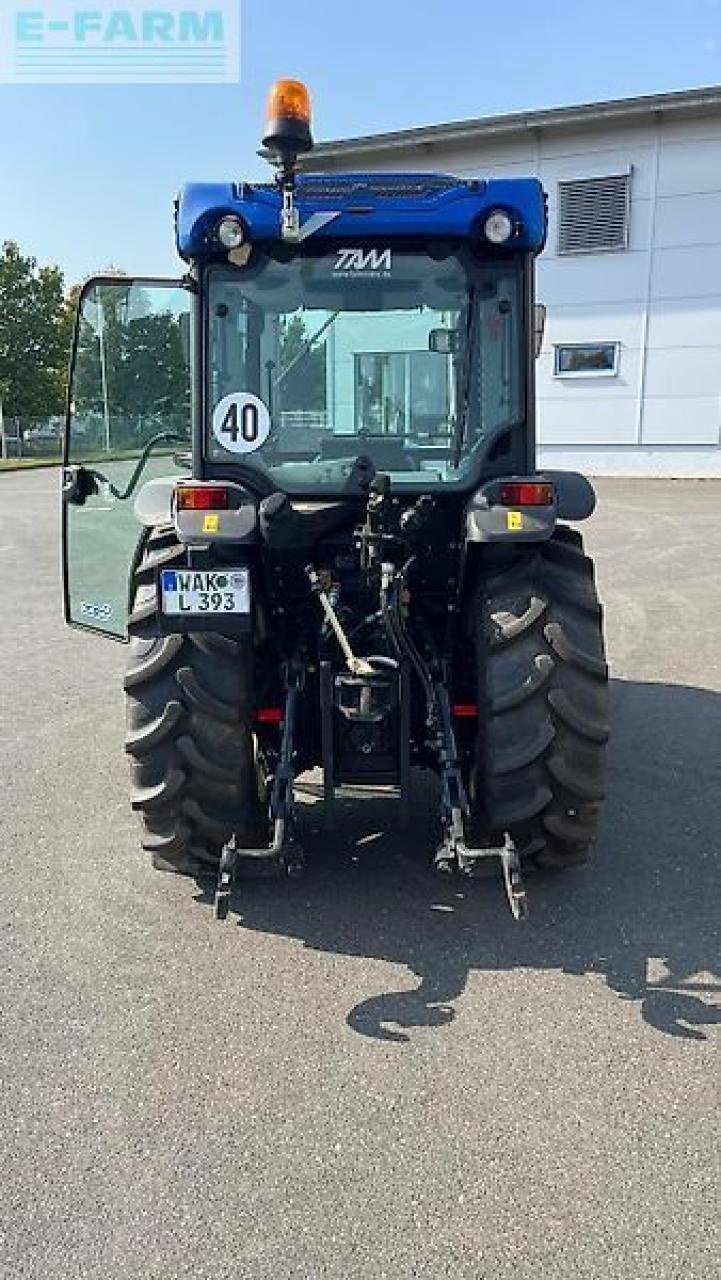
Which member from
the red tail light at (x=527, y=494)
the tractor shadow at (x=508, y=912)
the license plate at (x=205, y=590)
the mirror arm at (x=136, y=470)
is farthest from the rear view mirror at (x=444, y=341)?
the tractor shadow at (x=508, y=912)

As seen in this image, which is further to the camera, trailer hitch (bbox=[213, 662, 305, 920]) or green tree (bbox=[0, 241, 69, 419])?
green tree (bbox=[0, 241, 69, 419])

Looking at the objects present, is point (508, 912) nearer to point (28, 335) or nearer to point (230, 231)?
point (230, 231)

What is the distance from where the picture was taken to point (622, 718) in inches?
233

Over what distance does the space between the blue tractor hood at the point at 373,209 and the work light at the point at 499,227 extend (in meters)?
0.03

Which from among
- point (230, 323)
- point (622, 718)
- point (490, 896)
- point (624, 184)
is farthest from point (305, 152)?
point (624, 184)

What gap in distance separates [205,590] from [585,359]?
19.0m

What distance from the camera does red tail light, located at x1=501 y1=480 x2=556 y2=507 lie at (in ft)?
11.3

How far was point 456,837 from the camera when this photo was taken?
129 inches

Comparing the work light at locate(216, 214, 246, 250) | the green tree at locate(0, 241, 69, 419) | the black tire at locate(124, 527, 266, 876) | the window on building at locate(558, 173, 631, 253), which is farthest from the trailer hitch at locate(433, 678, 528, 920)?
the green tree at locate(0, 241, 69, 419)

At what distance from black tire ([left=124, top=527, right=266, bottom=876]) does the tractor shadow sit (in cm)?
40

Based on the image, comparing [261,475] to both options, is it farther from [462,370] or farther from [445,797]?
[445,797]

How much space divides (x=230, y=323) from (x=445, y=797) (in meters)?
1.92

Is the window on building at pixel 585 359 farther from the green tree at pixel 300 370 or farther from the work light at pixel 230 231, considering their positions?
the work light at pixel 230 231

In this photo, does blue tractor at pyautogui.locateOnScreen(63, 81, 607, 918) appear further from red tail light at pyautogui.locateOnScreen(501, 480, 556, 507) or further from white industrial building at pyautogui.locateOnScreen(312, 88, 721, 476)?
white industrial building at pyautogui.locateOnScreen(312, 88, 721, 476)
